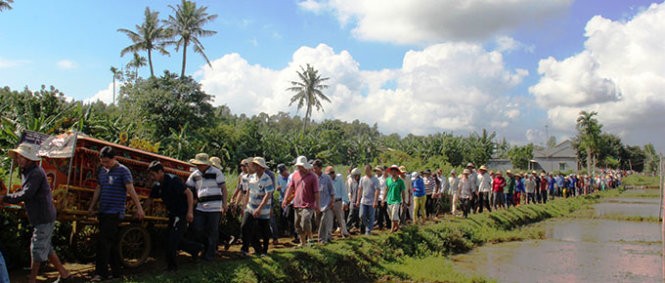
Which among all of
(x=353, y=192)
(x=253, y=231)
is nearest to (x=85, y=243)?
(x=253, y=231)

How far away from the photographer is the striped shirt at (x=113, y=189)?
20.6 ft

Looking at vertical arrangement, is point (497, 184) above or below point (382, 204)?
above

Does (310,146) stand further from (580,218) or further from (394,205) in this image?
(394,205)

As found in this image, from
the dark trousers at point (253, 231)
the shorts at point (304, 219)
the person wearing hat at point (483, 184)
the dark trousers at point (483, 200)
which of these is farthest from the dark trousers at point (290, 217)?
the dark trousers at point (483, 200)

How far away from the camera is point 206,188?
756 cm

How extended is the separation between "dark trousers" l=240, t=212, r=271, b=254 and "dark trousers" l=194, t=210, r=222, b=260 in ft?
1.98

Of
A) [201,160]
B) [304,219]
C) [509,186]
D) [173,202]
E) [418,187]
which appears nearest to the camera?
[173,202]

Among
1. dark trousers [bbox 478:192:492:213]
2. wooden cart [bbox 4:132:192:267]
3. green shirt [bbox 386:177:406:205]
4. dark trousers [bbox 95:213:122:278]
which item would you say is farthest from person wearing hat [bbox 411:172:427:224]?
dark trousers [bbox 95:213:122:278]

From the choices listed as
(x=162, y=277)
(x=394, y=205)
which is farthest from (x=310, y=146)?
(x=162, y=277)

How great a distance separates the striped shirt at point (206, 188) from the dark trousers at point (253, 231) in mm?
805

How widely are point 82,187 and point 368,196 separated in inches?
243

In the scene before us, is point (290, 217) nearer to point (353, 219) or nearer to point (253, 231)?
point (353, 219)

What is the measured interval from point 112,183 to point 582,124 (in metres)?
66.9

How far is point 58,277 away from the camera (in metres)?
6.33
